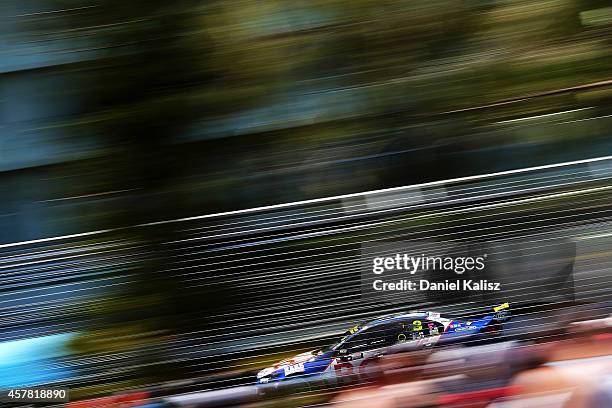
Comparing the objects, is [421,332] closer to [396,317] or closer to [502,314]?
[396,317]

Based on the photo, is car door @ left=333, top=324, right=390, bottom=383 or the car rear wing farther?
the car rear wing

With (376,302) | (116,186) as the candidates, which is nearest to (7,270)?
(116,186)

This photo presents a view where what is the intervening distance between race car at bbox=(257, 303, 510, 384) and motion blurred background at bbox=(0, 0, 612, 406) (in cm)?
6

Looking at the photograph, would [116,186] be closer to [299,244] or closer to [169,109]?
[169,109]

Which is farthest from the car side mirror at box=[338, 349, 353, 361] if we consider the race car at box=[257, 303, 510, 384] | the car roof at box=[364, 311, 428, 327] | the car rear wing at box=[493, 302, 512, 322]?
the car rear wing at box=[493, 302, 512, 322]

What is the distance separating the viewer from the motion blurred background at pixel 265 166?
3254 mm

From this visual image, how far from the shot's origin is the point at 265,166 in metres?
3.33

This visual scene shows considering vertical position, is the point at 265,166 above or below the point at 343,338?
above

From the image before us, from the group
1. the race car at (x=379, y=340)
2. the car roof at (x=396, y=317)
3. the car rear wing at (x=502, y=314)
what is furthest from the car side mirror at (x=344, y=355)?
the car rear wing at (x=502, y=314)

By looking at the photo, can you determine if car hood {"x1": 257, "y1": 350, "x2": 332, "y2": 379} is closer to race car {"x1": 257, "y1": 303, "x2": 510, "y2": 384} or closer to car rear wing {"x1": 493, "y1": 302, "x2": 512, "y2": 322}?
race car {"x1": 257, "y1": 303, "x2": 510, "y2": 384}

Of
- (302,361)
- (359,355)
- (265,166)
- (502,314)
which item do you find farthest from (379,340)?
(265,166)

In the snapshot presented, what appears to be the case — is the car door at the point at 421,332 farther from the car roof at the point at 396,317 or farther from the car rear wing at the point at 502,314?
the car rear wing at the point at 502,314

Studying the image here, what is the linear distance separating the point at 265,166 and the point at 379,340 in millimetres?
747

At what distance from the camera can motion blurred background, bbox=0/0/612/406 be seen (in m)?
3.25
